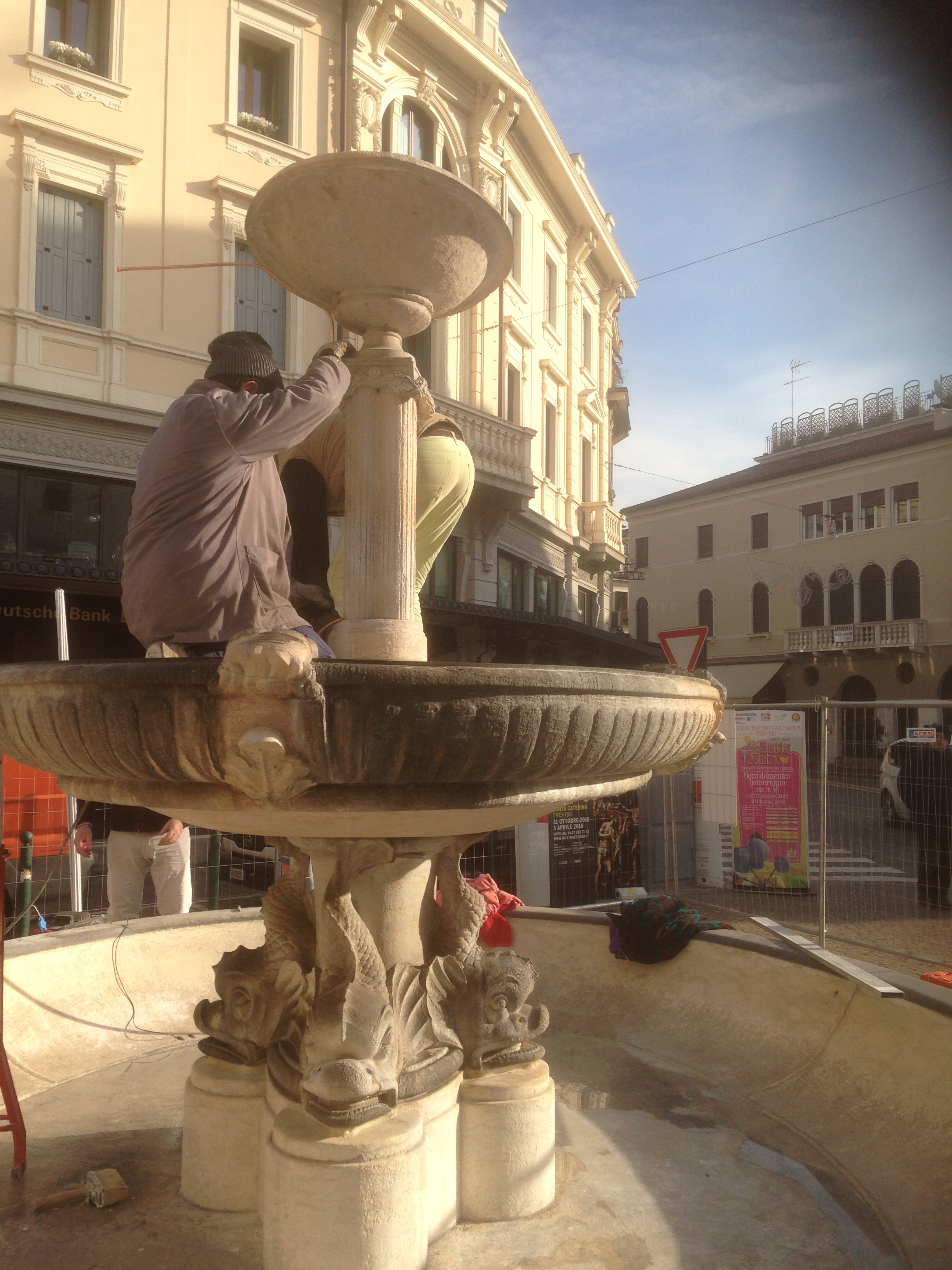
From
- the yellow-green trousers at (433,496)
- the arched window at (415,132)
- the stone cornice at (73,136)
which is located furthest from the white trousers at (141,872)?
the arched window at (415,132)

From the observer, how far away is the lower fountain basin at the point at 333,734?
1771 mm

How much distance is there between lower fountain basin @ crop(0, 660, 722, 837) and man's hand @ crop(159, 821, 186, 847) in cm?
268

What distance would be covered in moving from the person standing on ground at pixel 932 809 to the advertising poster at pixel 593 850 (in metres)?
2.30

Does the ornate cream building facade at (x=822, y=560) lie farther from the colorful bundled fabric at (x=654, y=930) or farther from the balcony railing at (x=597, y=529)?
the colorful bundled fabric at (x=654, y=930)

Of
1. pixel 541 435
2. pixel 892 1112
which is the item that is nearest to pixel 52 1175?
pixel 892 1112

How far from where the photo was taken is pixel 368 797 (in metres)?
1.96

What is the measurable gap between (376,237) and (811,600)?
37906mm

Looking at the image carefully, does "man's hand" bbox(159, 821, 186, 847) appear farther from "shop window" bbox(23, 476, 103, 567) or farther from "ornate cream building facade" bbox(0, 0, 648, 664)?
"shop window" bbox(23, 476, 103, 567)

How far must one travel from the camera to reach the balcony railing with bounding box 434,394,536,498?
56.1 feet

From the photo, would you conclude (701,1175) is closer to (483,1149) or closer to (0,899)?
(483,1149)

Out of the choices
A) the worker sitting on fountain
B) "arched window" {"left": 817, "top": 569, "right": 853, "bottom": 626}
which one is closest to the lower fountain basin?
the worker sitting on fountain

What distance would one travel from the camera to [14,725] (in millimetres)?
2059

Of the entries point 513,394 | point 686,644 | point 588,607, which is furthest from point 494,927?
point 588,607

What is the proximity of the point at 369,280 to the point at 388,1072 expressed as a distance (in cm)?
238
